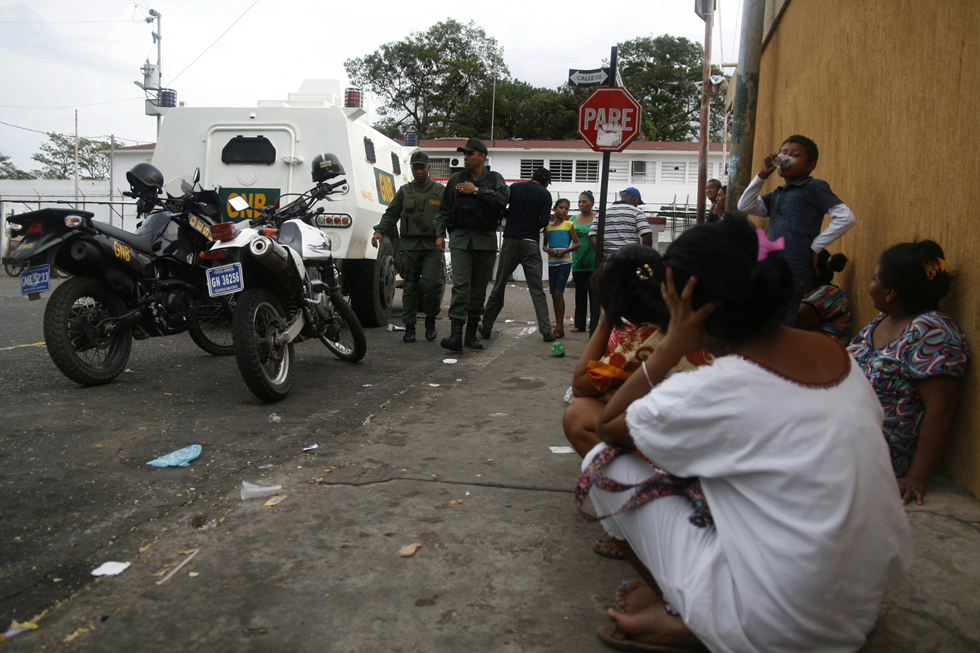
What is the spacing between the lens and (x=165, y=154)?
26.7 ft

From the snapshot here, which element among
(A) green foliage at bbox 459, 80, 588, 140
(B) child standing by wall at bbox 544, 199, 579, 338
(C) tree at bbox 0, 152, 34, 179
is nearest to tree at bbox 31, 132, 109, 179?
(C) tree at bbox 0, 152, 34, 179

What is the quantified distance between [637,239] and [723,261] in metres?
6.21

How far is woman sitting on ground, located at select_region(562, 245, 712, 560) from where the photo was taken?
7.51 feet

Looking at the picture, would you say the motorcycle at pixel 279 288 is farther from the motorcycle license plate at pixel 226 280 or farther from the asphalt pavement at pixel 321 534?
the asphalt pavement at pixel 321 534

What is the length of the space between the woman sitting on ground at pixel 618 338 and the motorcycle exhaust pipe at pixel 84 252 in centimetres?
353

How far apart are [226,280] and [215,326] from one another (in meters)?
1.49

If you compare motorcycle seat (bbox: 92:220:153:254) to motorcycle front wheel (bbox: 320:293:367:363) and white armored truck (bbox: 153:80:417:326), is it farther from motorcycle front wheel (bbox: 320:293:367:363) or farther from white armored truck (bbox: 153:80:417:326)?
white armored truck (bbox: 153:80:417:326)

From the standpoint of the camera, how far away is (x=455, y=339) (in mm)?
6742

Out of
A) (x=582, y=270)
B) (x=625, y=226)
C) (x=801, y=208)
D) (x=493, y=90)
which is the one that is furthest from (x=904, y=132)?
(x=493, y=90)

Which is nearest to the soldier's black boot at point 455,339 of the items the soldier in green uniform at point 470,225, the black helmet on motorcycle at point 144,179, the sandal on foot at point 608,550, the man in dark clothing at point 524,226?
the soldier in green uniform at point 470,225

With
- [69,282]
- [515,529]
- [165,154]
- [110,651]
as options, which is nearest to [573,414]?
[515,529]

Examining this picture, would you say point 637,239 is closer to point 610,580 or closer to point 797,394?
point 610,580

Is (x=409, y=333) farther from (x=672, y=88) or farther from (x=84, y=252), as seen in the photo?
(x=672, y=88)

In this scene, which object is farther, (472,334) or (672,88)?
(672,88)
